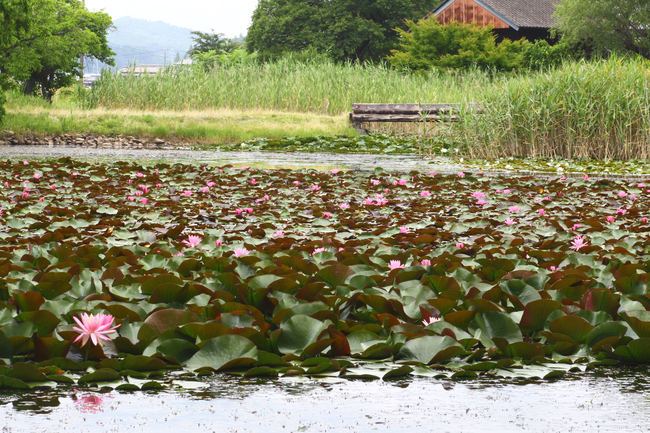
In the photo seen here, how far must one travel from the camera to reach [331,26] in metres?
37.8

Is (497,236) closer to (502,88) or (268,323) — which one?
(268,323)

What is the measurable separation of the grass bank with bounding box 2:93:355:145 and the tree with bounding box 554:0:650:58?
707 inches

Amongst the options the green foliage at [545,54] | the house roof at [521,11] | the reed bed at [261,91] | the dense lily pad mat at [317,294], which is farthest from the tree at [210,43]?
the dense lily pad mat at [317,294]

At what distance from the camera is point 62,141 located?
599 inches

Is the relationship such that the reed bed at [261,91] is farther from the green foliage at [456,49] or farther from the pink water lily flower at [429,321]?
the pink water lily flower at [429,321]

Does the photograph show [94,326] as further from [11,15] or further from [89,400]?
[11,15]

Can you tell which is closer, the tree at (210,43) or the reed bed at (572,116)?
the reed bed at (572,116)

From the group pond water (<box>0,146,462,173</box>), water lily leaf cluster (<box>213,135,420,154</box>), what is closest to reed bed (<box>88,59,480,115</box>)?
water lily leaf cluster (<box>213,135,420,154</box>)

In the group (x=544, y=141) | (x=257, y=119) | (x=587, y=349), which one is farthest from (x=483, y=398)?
(x=257, y=119)

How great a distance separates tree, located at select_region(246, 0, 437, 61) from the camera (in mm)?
38031

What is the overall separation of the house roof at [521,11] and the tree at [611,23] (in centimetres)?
420

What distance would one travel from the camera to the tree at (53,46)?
73.9 ft

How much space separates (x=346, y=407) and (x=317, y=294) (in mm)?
843

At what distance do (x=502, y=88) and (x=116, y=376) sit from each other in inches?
383
